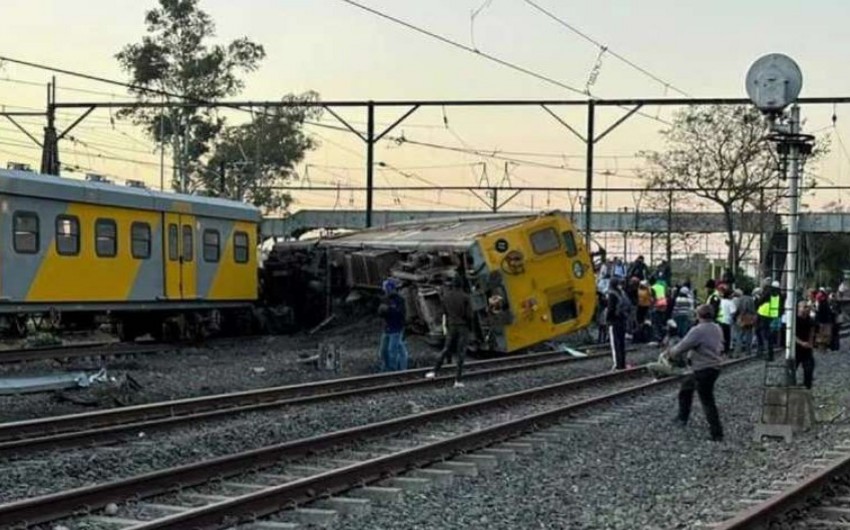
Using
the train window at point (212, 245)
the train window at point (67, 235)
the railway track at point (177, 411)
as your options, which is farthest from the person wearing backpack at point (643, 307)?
the train window at point (67, 235)

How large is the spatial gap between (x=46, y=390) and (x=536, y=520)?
8.93 meters

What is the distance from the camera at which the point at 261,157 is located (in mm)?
63125

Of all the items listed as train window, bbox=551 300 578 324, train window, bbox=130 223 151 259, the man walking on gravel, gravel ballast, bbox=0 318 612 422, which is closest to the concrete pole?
the man walking on gravel

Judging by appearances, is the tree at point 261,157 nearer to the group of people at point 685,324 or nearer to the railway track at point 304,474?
the group of people at point 685,324

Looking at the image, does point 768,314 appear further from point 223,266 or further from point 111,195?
point 111,195

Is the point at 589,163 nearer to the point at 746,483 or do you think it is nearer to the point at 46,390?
the point at 46,390

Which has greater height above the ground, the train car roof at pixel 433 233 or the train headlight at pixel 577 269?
the train car roof at pixel 433 233

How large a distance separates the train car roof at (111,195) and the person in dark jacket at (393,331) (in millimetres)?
5659

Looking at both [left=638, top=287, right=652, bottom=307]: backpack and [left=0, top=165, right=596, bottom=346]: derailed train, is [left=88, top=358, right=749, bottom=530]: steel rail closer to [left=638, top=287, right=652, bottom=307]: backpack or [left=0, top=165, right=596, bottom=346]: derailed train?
[left=0, top=165, right=596, bottom=346]: derailed train

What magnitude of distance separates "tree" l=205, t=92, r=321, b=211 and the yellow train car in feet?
100

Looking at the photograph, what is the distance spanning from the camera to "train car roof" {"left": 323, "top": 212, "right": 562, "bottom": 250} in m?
25.5

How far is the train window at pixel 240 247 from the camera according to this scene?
2872cm

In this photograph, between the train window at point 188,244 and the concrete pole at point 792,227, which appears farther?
the train window at point 188,244

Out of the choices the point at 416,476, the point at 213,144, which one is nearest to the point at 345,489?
the point at 416,476
